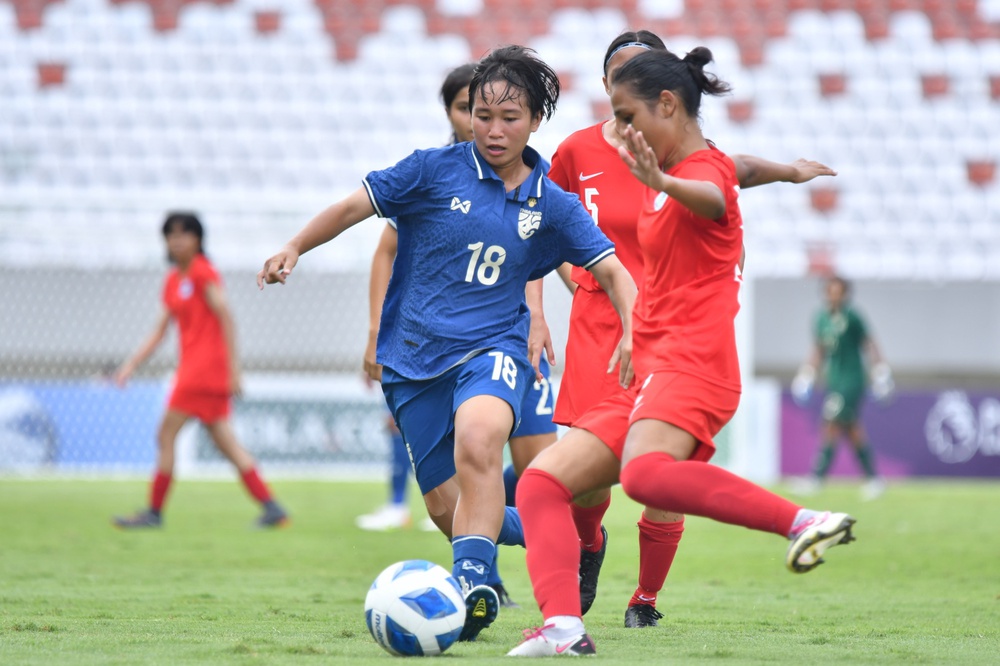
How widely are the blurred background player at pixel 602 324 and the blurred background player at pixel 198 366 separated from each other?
5.14m

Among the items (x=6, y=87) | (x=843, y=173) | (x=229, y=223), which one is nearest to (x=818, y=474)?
(x=843, y=173)

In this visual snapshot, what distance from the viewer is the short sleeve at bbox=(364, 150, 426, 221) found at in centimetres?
450

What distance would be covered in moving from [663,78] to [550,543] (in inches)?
56.3

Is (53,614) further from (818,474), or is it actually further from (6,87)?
(6,87)

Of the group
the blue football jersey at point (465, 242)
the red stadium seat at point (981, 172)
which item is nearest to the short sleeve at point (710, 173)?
the blue football jersey at point (465, 242)

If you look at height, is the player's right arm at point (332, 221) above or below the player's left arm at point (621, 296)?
above

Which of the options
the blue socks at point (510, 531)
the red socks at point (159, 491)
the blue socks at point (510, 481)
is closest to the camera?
the blue socks at point (510, 531)

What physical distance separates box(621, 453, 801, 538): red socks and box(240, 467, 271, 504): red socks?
6.42 meters

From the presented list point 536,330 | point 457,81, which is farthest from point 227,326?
point 536,330

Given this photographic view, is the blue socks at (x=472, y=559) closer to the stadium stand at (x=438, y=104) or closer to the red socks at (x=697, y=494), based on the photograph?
the red socks at (x=697, y=494)

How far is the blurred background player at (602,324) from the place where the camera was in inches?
188

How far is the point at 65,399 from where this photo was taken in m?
14.1

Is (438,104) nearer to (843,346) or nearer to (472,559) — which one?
(843,346)

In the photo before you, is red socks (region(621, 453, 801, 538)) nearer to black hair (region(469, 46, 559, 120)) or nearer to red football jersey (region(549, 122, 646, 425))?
red football jersey (region(549, 122, 646, 425))
